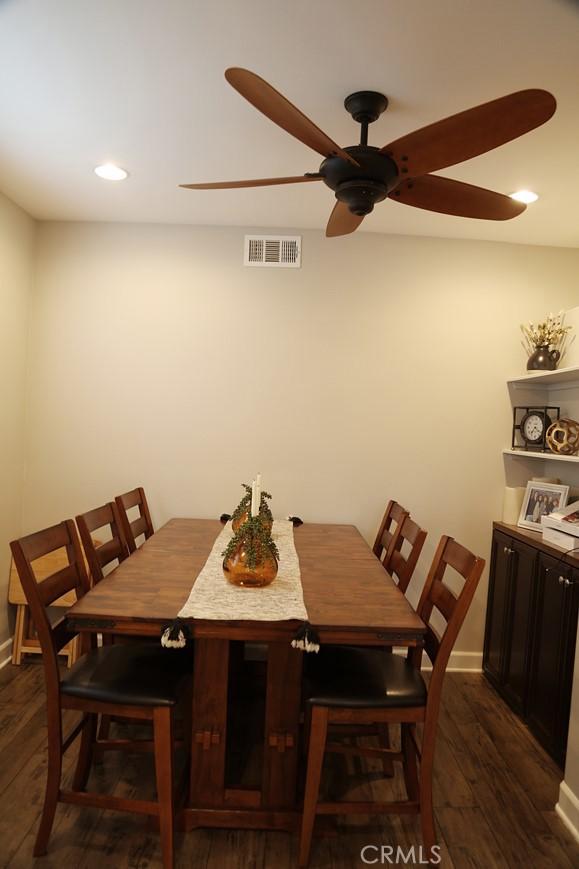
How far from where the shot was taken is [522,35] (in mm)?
1551

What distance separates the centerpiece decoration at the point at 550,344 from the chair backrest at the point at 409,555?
4.22ft

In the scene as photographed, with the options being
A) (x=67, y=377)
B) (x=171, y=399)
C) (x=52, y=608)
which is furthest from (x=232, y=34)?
(x=52, y=608)

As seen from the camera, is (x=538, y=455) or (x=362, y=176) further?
(x=538, y=455)

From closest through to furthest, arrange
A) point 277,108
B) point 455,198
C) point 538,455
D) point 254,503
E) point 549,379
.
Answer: point 277,108 < point 455,198 < point 254,503 < point 538,455 < point 549,379

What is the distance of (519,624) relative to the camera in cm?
276

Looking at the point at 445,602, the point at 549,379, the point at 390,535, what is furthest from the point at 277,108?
the point at 549,379

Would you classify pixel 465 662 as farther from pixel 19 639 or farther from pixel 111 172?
pixel 111 172

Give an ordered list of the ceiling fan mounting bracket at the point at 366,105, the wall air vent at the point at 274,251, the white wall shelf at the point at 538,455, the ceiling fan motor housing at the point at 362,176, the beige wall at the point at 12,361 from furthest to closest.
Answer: the wall air vent at the point at 274,251, the beige wall at the point at 12,361, the white wall shelf at the point at 538,455, the ceiling fan mounting bracket at the point at 366,105, the ceiling fan motor housing at the point at 362,176

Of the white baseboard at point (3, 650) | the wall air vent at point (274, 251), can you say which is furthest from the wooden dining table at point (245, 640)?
the wall air vent at point (274, 251)

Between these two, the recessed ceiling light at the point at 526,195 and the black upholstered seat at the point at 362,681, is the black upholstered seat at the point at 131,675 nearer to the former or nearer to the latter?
the black upholstered seat at the point at 362,681

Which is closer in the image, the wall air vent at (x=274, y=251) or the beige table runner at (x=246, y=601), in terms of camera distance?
the beige table runner at (x=246, y=601)

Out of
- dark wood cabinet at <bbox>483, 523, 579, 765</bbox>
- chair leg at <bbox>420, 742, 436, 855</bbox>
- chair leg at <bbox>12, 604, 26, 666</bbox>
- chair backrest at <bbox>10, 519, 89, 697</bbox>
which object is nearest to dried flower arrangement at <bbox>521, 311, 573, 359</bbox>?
dark wood cabinet at <bbox>483, 523, 579, 765</bbox>

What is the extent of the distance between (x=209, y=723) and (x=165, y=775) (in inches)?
9.1

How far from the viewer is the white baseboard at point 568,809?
1912 millimetres
